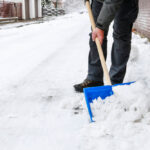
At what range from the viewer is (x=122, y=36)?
203cm

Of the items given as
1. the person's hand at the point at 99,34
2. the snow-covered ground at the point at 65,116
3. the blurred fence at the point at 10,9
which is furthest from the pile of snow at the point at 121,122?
the blurred fence at the point at 10,9

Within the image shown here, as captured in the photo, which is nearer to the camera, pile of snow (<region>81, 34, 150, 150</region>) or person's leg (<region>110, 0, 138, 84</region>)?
pile of snow (<region>81, 34, 150, 150</region>)

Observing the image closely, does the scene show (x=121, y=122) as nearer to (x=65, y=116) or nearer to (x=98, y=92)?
(x=98, y=92)

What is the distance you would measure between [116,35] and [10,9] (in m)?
15.9

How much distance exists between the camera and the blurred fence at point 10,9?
615 inches

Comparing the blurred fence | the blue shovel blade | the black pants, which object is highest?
the black pants

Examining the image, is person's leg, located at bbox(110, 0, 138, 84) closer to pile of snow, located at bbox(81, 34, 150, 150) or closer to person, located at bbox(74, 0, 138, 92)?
person, located at bbox(74, 0, 138, 92)

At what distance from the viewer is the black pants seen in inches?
75.5

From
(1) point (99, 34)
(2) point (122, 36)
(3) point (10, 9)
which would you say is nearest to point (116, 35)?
(2) point (122, 36)

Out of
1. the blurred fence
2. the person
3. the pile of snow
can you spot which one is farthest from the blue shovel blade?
the blurred fence

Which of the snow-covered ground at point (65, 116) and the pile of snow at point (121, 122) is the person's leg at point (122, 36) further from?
the pile of snow at point (121, 122)

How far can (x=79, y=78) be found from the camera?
8.71ft

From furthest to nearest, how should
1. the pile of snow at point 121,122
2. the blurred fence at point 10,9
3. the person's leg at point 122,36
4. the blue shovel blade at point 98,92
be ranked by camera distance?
the blurred fence at point 10,9 < the person's leg at point 122,36 < the blue shovel blade at point 98,92 < the pile of snow at point 121,122

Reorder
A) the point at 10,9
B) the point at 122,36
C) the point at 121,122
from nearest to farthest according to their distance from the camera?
the point at 121,122 < the point at 122,36 < the point at 10,9
